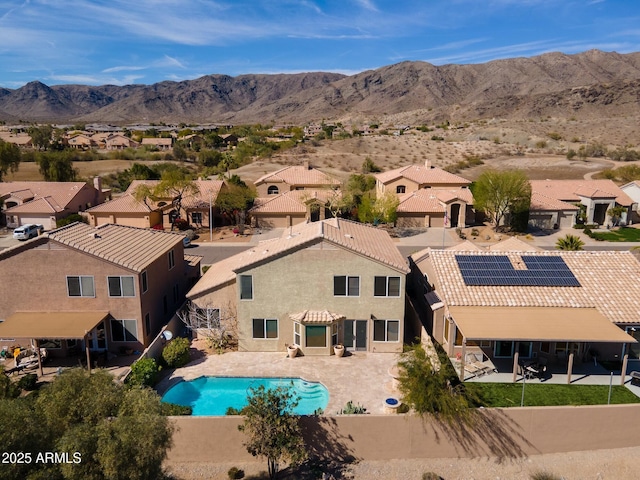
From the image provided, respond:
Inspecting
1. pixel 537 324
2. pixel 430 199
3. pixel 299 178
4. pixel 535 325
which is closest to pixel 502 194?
pixel 430 199

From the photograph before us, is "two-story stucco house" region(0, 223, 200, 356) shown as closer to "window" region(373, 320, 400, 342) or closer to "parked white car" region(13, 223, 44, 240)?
"window" region(373, 320, 400, 342)

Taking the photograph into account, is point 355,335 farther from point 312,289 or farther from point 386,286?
point 312,289

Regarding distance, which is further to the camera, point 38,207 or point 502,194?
point 38,207

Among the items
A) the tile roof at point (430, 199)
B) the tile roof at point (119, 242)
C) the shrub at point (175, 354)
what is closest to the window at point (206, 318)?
the shrub at point (175, 354)

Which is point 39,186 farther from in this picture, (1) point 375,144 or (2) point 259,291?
(1) point 375,144

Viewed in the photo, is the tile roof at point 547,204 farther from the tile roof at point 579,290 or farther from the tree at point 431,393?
the tree at point 431,393

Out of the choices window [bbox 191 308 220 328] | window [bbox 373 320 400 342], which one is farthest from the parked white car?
window [bbox 373 320 400 342]
